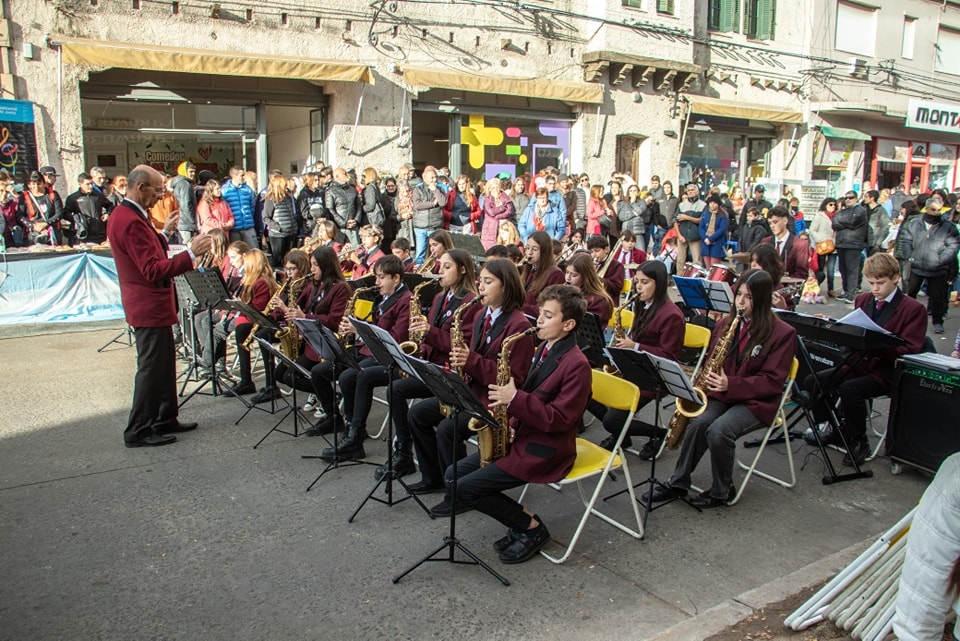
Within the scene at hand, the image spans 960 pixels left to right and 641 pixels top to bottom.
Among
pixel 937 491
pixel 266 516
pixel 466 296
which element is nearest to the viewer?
pixel 937 491

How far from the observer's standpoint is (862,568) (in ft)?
11.5

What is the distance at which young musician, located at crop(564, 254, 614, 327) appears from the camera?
22.3 feet

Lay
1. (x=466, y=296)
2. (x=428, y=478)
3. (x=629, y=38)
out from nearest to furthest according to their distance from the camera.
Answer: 1. (x=428, y=478)
2. (x=466, y=296)
3. (x=629, y=38)

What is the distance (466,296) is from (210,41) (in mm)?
10647

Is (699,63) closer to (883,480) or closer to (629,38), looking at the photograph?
(629,38)

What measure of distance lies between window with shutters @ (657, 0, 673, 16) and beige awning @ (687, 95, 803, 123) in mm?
2289

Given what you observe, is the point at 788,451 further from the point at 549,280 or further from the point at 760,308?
the point at 549,280

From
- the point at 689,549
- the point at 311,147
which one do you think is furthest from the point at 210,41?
the point at 689,549

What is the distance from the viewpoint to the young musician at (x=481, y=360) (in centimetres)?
488

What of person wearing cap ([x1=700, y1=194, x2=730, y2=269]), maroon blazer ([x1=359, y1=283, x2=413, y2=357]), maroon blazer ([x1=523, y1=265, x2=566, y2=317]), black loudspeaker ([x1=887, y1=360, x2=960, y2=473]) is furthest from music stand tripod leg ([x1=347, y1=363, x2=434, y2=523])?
person wearing cap ([x1=700, y1=194, x2=730, y2=269])

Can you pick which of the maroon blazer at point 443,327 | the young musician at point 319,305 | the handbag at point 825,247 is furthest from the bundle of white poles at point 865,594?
the handbag at point 825,247

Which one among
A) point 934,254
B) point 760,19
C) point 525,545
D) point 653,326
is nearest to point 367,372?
point 525,545

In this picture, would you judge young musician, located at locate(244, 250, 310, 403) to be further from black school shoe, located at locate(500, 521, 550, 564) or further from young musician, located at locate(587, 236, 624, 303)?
black school shoe, located at locate(500, 521, 550, 564)

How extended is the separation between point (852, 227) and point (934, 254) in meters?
2.68
